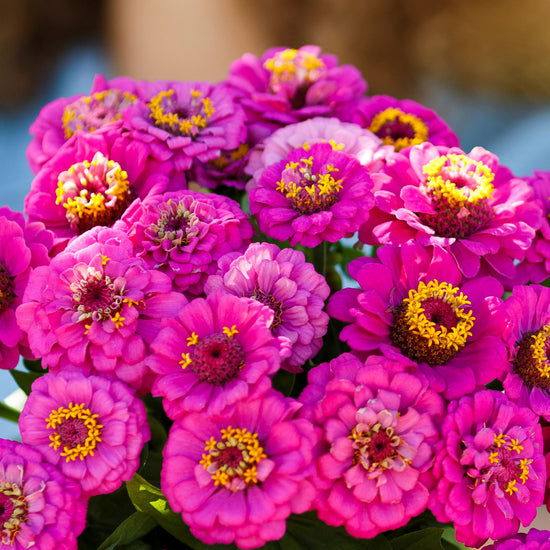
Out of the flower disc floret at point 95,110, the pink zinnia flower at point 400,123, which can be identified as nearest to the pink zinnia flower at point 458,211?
the pink zinnia flower at point 400,123

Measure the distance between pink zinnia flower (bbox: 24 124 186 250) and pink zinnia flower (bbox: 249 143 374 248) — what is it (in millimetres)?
115

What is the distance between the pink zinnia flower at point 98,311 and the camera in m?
0.56

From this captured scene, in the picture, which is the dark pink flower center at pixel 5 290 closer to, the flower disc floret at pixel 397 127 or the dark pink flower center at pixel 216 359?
the dark pink flower center at pixel 216 359

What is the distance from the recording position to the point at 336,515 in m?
0.52

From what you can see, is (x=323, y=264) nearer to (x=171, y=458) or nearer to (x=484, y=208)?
(x=484, y=208)

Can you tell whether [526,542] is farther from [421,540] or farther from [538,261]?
[538,261]

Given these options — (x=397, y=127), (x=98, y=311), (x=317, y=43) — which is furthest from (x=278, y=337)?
(x=317, y=43)

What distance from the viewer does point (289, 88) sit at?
0.85m

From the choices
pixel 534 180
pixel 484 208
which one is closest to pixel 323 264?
pixel 484 208

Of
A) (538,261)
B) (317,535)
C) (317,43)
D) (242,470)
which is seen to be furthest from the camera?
(317,43)

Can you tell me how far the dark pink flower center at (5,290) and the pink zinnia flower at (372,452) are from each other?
0.31 meters

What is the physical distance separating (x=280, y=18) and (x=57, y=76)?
573 mm

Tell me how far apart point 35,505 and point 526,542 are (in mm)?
394

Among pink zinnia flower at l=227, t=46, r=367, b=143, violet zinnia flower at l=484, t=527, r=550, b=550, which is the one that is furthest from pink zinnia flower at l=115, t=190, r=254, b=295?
violet zinnia flower at l=484, t=527, r=550, b=550
